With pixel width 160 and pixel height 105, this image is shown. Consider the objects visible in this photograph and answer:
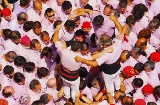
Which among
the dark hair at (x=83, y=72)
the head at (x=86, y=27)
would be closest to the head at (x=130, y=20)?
the head at (x=86, y=27)

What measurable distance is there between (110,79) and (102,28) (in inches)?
40.2

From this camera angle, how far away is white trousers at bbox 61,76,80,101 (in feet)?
24.0

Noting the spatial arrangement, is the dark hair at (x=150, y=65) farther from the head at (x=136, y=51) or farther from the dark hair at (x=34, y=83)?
the dark hair at (x=34, y=83)

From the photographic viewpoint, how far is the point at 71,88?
7.48 m

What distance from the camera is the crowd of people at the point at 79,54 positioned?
7.30m

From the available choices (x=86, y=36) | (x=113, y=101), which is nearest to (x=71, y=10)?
(x=86, y=36)

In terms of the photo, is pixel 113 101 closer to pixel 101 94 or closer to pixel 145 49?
pixel 101 94

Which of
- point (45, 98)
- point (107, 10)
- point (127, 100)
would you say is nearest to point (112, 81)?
point (127, 100)

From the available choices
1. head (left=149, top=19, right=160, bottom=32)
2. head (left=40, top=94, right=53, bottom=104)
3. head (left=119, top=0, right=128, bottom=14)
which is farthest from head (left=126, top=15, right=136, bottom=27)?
head (left=40, top=94, right=53, bottom=104)

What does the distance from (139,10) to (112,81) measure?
173 cm

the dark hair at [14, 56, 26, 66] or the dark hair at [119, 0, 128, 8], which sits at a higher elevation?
the dark hair at [119, 0, 128, 8]

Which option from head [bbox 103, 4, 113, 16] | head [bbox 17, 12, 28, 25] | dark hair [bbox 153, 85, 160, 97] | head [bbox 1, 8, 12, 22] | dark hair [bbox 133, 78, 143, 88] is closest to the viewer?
dark hair [bbox 153, 85, 160, 97]

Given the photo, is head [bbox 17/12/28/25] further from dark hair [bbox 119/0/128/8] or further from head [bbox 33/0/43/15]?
dark hair [bbox 119/0/128/8]

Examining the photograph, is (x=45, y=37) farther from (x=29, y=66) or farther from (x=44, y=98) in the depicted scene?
(x=44, y=98)
